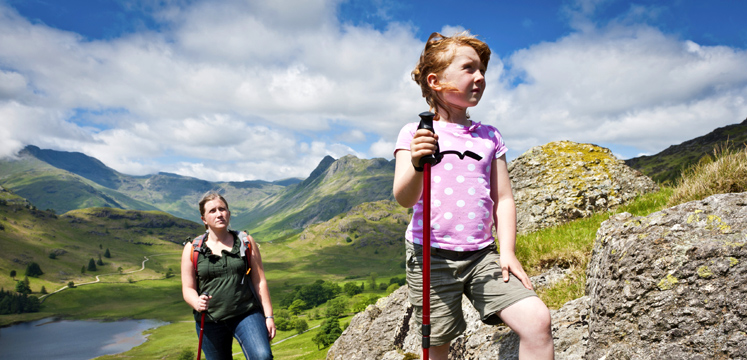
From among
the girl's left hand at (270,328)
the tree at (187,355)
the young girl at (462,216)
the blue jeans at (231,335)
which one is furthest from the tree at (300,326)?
the young girl at (462,216)

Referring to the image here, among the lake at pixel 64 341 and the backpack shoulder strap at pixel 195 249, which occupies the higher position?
the backpack shoulder strap at pixel 195 249

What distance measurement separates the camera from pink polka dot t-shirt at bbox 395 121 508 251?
375 centimetres

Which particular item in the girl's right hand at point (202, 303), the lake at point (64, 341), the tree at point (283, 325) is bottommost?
the lake at point (64, 341)

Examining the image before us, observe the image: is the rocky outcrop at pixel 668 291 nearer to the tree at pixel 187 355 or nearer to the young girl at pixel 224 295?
the young girl at pixel 224 295

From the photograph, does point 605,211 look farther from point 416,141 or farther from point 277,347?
point 277,347

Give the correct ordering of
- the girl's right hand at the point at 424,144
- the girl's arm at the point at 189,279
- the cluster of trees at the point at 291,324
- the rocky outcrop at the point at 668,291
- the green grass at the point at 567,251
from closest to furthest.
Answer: the girl's right hand at the point at 424,144 → the rocky outcrop at the point at 668,291 → the girl's arm at the point at 189,279 → the green grass at the point at 567,251 → the cluster of trees at the point at 291,324

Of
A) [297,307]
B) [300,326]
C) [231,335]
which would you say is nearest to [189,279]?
[231,335]

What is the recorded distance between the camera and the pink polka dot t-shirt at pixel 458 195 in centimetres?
375

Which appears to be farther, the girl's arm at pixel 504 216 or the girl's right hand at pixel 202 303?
the girl's right hand at pixel 202 303

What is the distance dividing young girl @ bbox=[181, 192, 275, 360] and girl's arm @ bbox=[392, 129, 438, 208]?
3689mm

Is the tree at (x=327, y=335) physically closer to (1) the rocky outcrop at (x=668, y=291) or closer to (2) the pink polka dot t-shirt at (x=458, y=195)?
(1) the rocky outcrop at (x=668, y=291)

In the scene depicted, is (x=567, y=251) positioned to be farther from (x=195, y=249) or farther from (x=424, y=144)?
(x=195, y=249)

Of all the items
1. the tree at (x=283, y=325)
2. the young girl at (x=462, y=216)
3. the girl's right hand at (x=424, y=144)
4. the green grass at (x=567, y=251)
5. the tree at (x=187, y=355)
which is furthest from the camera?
the tree at (x=283, y=325)

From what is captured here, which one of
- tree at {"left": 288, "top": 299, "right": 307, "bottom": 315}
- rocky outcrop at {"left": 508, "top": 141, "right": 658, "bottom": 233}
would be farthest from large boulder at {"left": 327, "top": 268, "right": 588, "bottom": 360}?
tree at {"left": 288, "top": 299, "right": 307, "bottom": 315}
